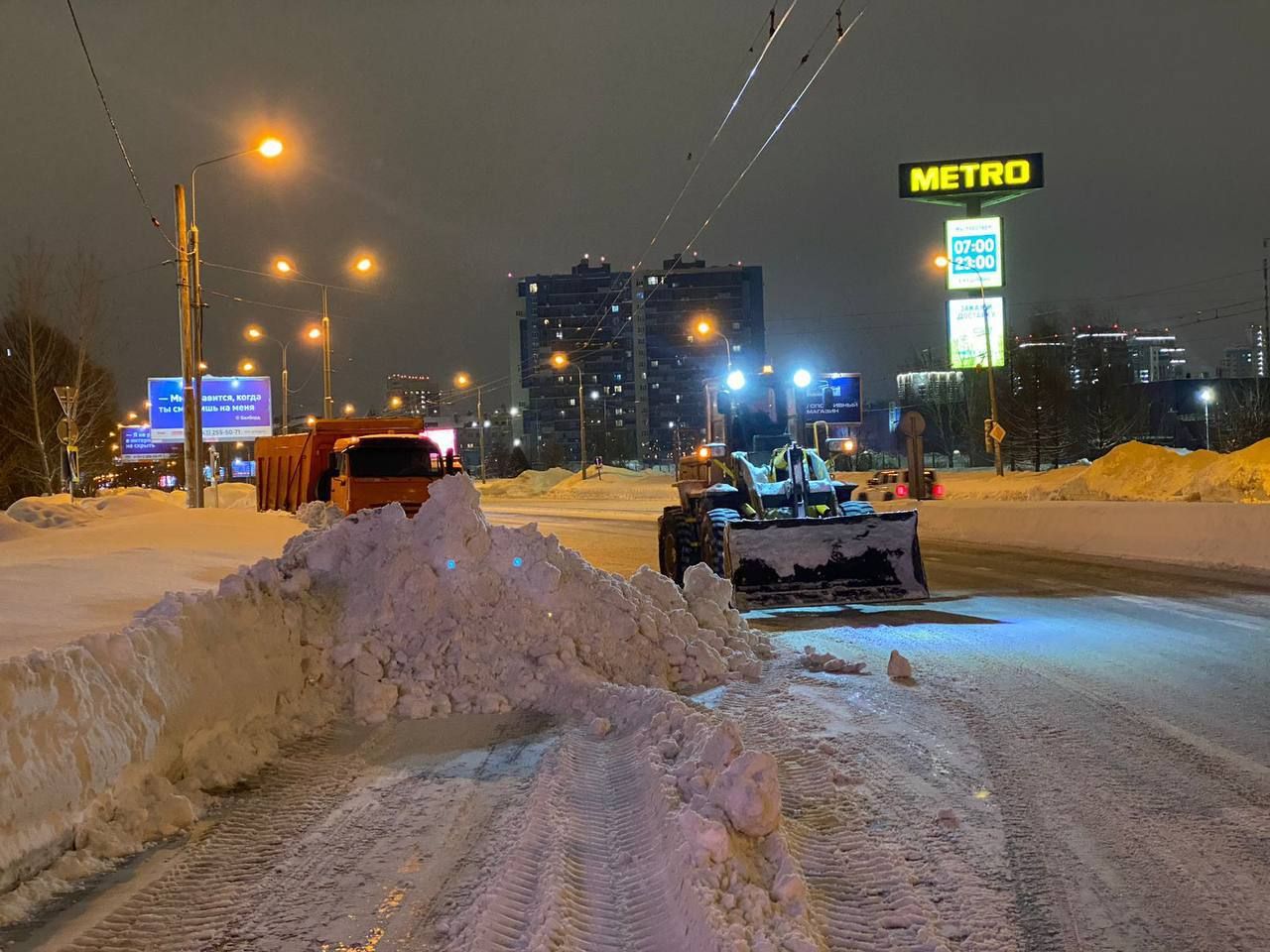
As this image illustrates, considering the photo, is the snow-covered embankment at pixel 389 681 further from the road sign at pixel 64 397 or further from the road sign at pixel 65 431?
the road sign at pixel 64 397

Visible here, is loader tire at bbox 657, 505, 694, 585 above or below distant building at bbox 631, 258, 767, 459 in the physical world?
below

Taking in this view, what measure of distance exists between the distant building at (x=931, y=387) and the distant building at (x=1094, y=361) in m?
7.37

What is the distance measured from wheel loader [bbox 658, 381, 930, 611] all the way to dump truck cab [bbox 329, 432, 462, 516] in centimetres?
771

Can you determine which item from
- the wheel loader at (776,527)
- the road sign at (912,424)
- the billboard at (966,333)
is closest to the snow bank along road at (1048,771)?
the wheel loader at (776,527)

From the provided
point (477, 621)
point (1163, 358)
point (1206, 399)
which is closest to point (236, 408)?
point (477, 621)

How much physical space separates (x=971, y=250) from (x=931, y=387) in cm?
3265

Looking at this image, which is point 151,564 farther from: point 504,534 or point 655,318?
point 655,318

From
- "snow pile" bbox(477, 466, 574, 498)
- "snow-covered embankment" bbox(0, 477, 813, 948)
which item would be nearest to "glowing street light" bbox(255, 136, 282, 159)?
"snow-covered embankment" bbox(0, 477, 813, 948)

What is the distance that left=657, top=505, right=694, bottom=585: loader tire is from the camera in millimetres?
16359

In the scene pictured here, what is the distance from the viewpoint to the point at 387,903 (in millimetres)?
4328

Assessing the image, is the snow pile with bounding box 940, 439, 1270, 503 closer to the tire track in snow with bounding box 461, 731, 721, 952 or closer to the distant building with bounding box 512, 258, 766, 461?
the tire track in snow with bounding box 461, 731, 721, 952

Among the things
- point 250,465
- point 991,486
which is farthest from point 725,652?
point 250,465

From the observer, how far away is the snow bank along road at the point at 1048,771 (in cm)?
420

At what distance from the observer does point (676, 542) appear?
54.6 ft
